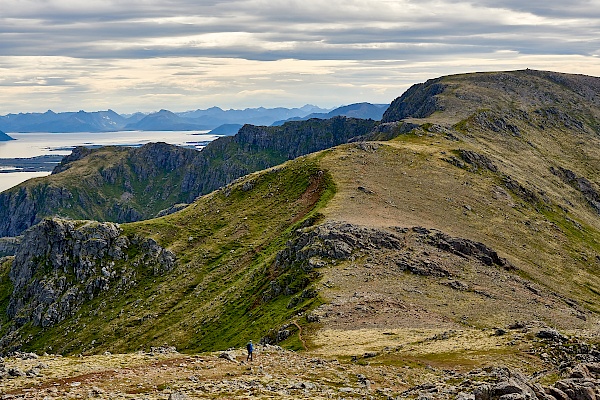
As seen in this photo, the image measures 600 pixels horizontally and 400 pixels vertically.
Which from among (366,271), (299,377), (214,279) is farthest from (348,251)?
(299,377)

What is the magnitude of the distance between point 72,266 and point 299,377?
142m

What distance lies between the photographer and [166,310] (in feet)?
431

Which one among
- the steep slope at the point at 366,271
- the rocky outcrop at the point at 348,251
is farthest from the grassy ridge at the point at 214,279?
the rocky outcrop at the point at 348,251

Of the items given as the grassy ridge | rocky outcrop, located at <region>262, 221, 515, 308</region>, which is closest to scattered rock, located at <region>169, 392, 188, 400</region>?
the grassy ridge

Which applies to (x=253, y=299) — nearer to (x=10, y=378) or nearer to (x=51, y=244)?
(x=10, y=378)

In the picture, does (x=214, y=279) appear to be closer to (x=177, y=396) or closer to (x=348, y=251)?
(x=348, y=251)

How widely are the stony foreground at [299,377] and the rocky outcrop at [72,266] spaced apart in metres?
102

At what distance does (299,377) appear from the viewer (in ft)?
150

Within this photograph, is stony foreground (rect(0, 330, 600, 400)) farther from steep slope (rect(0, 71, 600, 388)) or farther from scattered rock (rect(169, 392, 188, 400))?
steep slope (rect(0, 71, 600, 388))

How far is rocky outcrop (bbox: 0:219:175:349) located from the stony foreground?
3998 inches

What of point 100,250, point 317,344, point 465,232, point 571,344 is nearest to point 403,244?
point 465,232

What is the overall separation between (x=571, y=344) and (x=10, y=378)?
5073 cm

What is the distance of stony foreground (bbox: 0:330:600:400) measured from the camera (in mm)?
37719

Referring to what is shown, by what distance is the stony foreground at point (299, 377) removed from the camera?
37.7 meters
